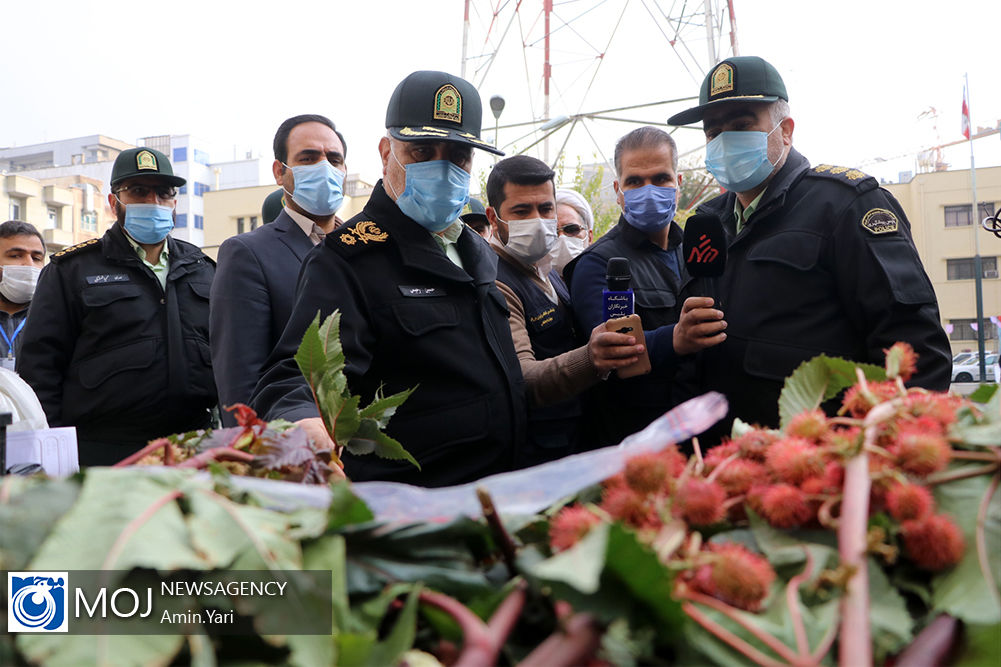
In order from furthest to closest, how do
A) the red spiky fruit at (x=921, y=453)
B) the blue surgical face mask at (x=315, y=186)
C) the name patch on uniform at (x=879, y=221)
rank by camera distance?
the blue surgical face mask at (x=315, y=186)
the name patch on uniform at (x=879, y=221)
the red spiky fruit at (x=921, y=453)

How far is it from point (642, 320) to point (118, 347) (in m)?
2.62

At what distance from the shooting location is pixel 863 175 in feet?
9.66

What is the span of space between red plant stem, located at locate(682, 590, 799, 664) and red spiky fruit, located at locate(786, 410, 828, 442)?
0.34m

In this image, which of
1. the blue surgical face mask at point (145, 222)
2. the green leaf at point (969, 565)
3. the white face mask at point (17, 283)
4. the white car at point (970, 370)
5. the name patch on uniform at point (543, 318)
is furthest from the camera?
the white car at point (970, 370)

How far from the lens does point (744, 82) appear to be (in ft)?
10.2

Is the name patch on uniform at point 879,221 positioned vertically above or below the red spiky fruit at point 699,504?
above

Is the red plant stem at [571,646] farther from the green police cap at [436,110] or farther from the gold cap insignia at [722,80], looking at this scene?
the gold cap insignia at [722,80]

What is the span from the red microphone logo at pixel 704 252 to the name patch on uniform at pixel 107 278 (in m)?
3.01

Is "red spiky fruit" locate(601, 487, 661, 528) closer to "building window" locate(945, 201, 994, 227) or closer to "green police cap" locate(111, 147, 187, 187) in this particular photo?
"green police cap" locate(111, 147, 187, 187)

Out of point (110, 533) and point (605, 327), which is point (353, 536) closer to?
point (110, 533)

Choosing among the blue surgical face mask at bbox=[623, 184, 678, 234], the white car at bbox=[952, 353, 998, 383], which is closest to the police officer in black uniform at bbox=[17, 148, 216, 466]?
the blue surgical face mask at bbox=[623, 184, 678, 234]

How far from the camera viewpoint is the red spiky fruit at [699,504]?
34.3 inches

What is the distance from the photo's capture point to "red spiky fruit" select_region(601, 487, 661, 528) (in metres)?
0.85

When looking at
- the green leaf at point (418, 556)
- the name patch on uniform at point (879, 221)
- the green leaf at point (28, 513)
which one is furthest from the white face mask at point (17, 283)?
the green leaf at point (418, 556)
